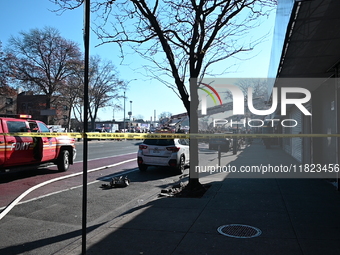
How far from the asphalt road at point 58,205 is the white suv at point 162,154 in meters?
0.48

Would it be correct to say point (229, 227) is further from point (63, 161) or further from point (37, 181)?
point (63, 161)

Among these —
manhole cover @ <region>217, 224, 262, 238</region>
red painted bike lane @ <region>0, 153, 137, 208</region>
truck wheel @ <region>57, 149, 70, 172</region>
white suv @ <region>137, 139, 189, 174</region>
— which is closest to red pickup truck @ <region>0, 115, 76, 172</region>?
truck wheel @ <region>57, 149, 70, 172</region>

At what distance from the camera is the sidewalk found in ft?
14.8

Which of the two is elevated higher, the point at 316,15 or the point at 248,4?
the point at 248,4

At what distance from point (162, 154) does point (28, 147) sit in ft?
15.7

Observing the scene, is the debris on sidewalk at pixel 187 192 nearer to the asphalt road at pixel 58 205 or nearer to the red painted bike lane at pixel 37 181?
the asphalt road at pixel 58 205

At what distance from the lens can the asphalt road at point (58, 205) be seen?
16.8ft

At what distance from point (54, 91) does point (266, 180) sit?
3540 centimetres

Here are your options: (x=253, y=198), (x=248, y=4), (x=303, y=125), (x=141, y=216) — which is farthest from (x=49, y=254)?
(x=303, y=125)

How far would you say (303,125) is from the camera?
14.9 meters

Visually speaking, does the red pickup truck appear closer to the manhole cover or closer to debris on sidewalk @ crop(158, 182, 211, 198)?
debris on sidewalk @ crop(158, 182, 211, 198)

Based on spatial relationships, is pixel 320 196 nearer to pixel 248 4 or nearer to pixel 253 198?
pixel 253 198

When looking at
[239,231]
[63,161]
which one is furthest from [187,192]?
[63,161]

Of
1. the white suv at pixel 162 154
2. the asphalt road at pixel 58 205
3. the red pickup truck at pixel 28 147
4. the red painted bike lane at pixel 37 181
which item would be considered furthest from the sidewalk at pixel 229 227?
the red pickup truck at pixel 28 147
